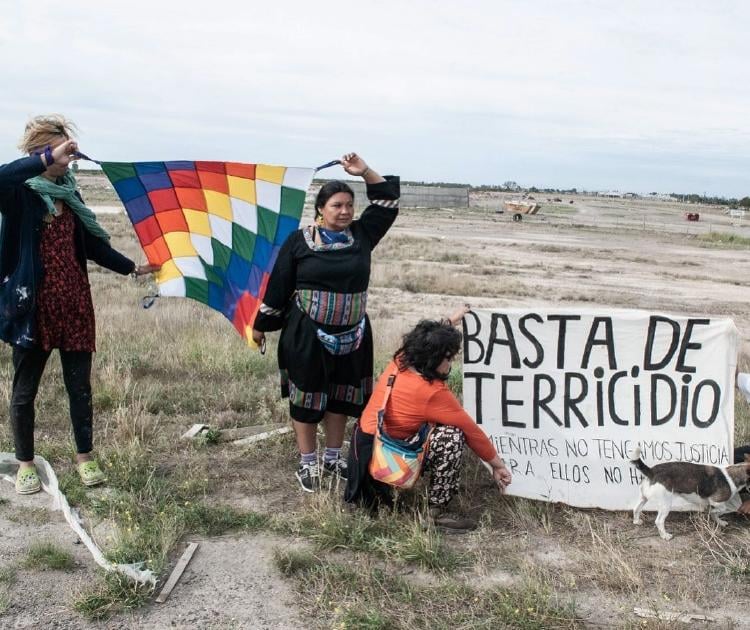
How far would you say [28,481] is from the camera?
14.9 ft

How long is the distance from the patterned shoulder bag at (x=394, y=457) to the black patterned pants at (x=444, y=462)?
78 millimetres

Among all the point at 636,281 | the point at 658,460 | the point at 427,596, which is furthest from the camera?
the point at 636,281

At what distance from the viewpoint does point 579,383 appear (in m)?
4.84

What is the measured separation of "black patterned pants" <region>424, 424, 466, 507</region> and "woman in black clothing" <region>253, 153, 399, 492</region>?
684 mm

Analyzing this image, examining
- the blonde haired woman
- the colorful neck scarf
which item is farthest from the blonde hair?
the colorful neck scarf

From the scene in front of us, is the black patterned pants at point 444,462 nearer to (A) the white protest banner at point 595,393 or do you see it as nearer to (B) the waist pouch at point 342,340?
(A) the white protest banner at point 595,393

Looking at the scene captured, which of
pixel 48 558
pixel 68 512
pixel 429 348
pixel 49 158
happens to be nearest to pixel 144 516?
pixel 68 512

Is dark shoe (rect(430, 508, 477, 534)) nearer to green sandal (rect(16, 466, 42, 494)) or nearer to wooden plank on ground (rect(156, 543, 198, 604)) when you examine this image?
wooden plank on ground (rect(156, 543, 198, 604))

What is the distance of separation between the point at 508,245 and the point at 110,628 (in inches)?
1126

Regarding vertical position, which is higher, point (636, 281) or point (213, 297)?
point (213, 297)

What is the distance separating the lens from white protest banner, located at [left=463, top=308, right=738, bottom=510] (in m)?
4.67

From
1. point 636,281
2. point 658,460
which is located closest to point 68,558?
point 658,460

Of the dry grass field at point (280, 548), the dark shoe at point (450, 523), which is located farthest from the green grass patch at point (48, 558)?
the dark shoe at point (450, 523)

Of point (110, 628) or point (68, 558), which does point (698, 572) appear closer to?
point (110, 628)
